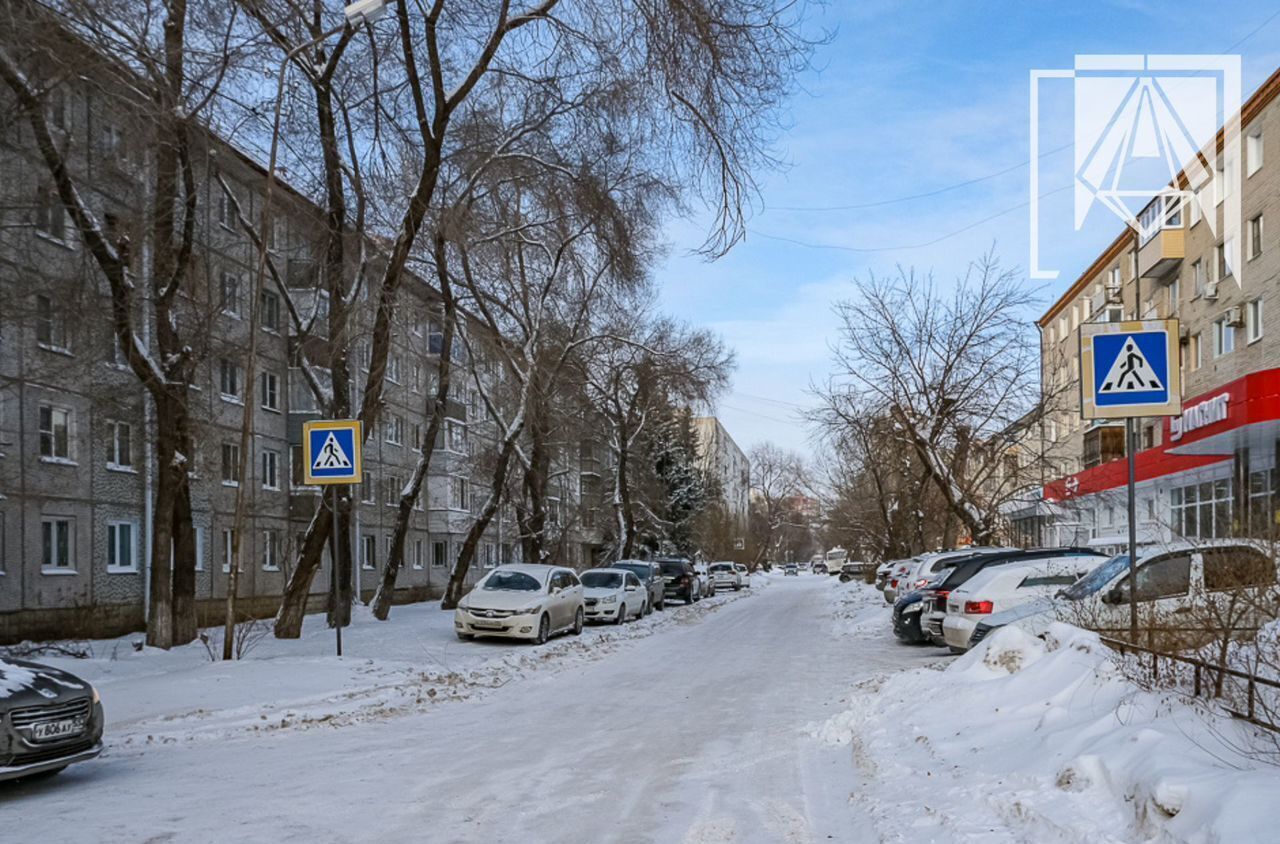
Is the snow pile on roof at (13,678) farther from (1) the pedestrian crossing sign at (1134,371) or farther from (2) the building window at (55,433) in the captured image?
(2) the building window at (55,433)

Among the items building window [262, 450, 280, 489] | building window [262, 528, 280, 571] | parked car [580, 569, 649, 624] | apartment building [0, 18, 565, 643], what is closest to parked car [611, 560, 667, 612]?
parked car [580, 569, 649, 624]

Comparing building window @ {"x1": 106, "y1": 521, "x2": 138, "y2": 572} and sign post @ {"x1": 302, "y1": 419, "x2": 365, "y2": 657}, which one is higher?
sign post @ {"x1": 302, "y1": 419, "x2": 365, "y2": 657}

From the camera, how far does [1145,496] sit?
40.4m

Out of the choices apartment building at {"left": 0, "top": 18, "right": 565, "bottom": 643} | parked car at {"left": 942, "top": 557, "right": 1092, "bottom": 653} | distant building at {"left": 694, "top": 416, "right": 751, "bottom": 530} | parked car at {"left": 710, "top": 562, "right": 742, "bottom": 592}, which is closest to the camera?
apartment building at {"left": 0, "top": 18, "right": 565, "bottom": 643}

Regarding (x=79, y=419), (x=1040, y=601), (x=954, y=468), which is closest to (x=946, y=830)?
(x=1040, y=601)

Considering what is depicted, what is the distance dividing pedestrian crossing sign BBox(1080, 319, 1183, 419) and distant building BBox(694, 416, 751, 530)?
56.1 metres

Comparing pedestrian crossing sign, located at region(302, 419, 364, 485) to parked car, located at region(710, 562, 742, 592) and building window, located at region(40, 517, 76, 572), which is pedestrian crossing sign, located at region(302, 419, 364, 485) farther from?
parked car, located at region(710, 562, 742, 592)

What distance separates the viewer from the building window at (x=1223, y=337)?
36.8m

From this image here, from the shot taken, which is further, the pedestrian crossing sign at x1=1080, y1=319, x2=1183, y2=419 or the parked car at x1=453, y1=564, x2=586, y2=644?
the parked car at x1=453, y1=564, x2=586, y2=644

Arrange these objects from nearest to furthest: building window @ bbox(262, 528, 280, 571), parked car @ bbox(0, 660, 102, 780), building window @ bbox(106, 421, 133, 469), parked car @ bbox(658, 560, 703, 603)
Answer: parked car @ bbox(0, 660, 102, 780) < building window @ bbox(106, 421, 133, 469) < building window @ bbox(262, 528, 280, 571) < parked car @ bbox(658, 560, 703, 603)

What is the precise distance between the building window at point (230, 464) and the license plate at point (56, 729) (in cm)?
2573

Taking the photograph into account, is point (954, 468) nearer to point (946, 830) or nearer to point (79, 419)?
point (79, 419)

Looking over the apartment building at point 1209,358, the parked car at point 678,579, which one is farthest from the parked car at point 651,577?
the apartment building at point 1209,358

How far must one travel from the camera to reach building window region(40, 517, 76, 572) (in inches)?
1003
